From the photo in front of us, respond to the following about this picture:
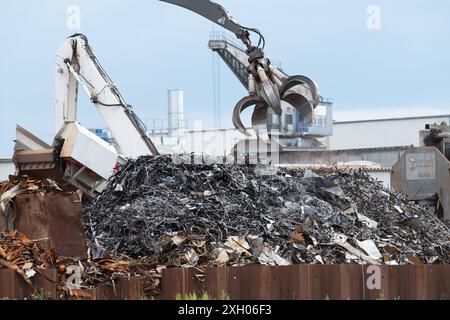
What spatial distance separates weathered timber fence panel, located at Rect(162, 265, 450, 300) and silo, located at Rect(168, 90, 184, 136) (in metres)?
36.2

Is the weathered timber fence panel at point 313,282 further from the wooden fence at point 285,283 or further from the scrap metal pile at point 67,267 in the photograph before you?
the scrap metal pile at point 67,267

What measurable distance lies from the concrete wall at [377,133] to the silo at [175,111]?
12.8m

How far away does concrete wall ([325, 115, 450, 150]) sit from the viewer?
60.1 metres

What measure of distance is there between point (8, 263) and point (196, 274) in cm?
229

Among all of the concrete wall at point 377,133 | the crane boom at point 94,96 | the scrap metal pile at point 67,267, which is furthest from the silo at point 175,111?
the scrap metal pile at point 67,267

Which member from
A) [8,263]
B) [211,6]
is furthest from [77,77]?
[8,263]

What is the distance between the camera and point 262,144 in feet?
69.6

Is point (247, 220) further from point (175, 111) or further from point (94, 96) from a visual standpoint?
point (175, 111)

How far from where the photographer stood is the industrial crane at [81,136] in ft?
54.4

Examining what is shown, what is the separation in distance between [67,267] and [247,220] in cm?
405

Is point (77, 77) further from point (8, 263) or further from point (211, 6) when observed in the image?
point (8, 263)

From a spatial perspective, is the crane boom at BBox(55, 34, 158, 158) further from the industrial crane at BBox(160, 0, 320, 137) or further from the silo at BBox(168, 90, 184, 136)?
the silo at BBox(168, 90, 184, 136)

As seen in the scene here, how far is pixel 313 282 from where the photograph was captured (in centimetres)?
1147
